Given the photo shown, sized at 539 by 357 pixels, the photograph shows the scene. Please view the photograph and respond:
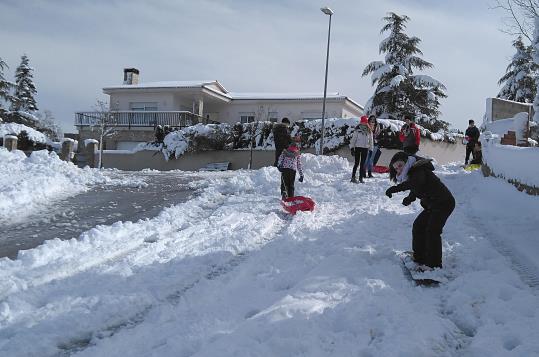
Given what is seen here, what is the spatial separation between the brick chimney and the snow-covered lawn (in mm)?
31103

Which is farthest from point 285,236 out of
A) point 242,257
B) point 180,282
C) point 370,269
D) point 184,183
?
point 184,183

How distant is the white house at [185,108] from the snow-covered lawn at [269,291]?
24.2m

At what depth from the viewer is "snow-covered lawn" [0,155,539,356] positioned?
3.40 meters

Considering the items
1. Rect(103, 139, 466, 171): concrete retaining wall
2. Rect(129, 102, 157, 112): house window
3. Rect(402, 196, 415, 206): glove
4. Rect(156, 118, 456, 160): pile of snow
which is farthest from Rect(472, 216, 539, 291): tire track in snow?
Rect(129, 102, 157, 112): house window

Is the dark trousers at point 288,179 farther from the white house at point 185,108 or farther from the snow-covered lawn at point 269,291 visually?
the white house at point 185,108

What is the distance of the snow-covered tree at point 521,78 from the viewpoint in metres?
31.8

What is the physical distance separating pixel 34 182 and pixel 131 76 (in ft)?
93.0

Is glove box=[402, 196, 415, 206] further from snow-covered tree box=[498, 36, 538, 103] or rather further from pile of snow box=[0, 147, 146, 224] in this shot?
snow-covered tree box=[498, 36, 538, 103]

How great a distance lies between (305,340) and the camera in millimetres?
3350

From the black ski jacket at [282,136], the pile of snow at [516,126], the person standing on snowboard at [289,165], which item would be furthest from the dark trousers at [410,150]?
the pile of snow at [516,126]

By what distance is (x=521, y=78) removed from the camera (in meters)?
32.2

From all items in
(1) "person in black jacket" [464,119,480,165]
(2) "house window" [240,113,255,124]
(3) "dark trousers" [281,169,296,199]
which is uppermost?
(2) "house window" [240,113,255,124]

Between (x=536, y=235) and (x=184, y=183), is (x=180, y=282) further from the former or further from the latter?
(x=184, y=183)

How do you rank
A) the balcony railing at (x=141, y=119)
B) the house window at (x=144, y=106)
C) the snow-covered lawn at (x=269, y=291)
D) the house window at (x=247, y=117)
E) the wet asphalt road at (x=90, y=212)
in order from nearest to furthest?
the snow-covered lawn at (x=269, y=291) < the wet asphalt road at (x=90, y=212) < the balcony railing at (x=141, y=119) < the house window at (x=144, y=106) < the house window at (x=247, y=117)
